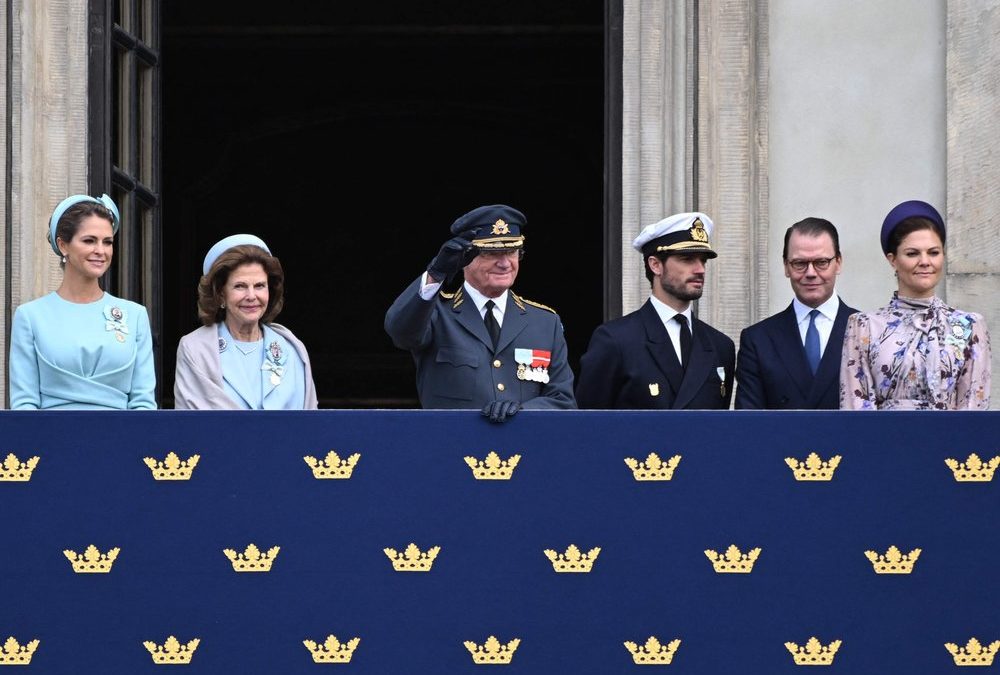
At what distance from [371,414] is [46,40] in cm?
285

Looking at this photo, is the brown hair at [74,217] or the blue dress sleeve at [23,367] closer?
the blue dress sleeve at [23,367]

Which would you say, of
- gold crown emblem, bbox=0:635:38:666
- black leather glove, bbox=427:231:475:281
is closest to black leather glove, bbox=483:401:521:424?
black leather glove, bbox=427:231:475:281

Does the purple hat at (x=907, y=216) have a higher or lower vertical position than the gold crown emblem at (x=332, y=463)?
higher

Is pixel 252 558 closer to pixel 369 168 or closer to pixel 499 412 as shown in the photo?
pixel 499 412

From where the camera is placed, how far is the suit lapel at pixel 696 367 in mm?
5723

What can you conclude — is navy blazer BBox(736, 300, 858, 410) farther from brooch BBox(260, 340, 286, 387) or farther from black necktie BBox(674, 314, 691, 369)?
brooch BBox(260, 340, 286, 387)

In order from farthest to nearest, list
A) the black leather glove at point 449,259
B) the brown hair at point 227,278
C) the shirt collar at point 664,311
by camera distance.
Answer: the shirt collar at point 664,311, the brown hair at point 227,278, the black leather glove at point 449,259

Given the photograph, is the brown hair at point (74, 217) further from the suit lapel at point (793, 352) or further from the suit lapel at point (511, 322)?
the suit lapel at point (793, 352)

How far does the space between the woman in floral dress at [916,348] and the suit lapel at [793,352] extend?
30 centimetres

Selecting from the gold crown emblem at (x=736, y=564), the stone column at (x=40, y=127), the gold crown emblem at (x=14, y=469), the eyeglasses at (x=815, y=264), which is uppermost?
the stone column at (x=40, y=127)

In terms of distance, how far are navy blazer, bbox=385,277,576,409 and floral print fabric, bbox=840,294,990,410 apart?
35.8 inches

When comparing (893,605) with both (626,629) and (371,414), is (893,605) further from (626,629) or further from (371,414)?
(371,414)

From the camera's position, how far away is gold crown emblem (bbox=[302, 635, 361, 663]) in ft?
16.6

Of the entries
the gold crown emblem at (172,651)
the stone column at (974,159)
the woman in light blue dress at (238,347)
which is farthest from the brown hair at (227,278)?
the stone column at (974,159)
